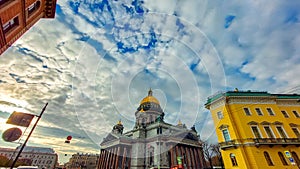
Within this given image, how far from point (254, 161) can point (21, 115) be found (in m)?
26.7

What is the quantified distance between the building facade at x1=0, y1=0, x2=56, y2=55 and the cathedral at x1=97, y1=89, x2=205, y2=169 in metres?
32.5

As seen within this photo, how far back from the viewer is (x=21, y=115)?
12.4 meters

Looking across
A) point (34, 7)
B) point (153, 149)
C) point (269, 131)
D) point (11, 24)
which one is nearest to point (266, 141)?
point (269, 131)

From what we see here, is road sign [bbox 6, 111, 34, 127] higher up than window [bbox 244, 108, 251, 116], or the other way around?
window [bbox 244, 108, 251, 116]

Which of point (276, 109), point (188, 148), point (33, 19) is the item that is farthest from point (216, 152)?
point (33, 19)

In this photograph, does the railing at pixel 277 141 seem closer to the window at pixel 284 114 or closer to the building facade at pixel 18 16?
the window at pixel 284 114

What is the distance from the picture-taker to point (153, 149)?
37.2 metres

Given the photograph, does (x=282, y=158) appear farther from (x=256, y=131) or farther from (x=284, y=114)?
(x=284, y=114)

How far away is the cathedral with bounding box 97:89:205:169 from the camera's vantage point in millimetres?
34875

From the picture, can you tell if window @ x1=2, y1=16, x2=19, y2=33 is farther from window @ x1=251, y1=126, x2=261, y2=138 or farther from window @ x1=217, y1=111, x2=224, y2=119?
window @ x1=251, y1=126, x2=261, y2=138

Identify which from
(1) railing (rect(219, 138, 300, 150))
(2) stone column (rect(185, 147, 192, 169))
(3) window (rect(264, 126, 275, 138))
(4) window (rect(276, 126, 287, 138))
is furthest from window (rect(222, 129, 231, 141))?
(2) stone column (rect(185, 147, 192, 169))

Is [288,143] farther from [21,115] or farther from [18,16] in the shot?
[18,16]

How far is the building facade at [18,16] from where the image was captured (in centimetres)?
1077

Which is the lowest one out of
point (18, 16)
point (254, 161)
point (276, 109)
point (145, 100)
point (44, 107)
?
point (254, 161)
